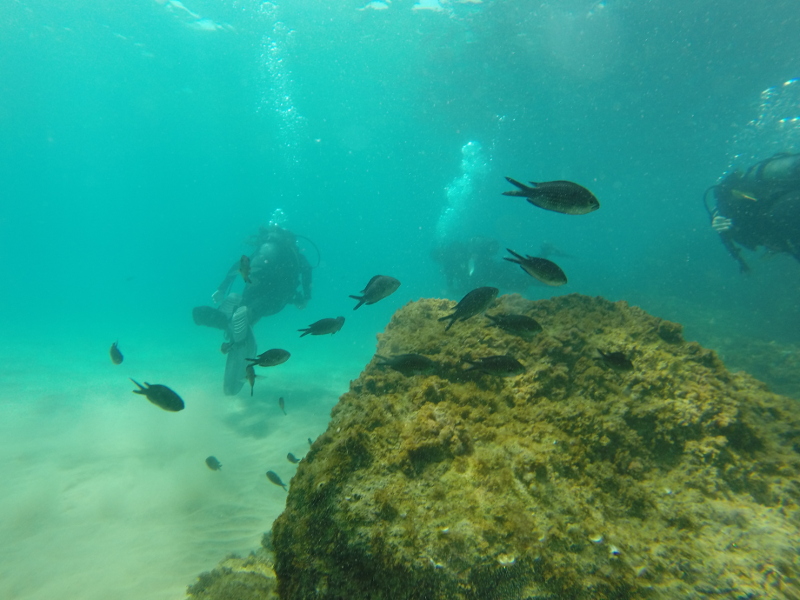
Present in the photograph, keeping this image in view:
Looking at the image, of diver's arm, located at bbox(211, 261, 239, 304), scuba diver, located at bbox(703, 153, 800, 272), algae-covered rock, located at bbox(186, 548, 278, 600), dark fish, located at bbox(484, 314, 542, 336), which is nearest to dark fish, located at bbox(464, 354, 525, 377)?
dark fish, located at bbox(484, 314, 542, 336)

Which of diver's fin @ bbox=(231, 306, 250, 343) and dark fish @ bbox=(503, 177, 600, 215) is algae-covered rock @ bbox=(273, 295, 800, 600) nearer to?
dark fish @ bbox=(503, 177, 600, 215)

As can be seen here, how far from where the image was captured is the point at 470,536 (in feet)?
5.48

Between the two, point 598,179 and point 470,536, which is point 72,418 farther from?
point 598,179

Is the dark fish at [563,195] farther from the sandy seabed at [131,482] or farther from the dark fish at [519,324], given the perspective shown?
the sandy seabed at [131,482]

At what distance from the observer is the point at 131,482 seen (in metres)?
7.04

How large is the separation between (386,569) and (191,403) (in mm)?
13701

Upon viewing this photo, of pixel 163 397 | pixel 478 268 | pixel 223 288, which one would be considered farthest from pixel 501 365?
pixel 478 268

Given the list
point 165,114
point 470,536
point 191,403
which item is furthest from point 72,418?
point 165,114

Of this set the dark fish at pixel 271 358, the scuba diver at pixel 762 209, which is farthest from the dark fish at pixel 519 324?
the scuba diver at pixel 762 209

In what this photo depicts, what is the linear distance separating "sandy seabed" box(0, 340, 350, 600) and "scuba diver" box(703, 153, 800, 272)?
12.4 meters

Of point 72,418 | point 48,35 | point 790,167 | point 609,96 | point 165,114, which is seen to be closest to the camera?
point 790,167

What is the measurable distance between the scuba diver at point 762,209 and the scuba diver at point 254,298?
40.8ft

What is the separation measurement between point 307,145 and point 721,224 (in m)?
52.9

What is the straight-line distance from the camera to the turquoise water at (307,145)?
258 inches
